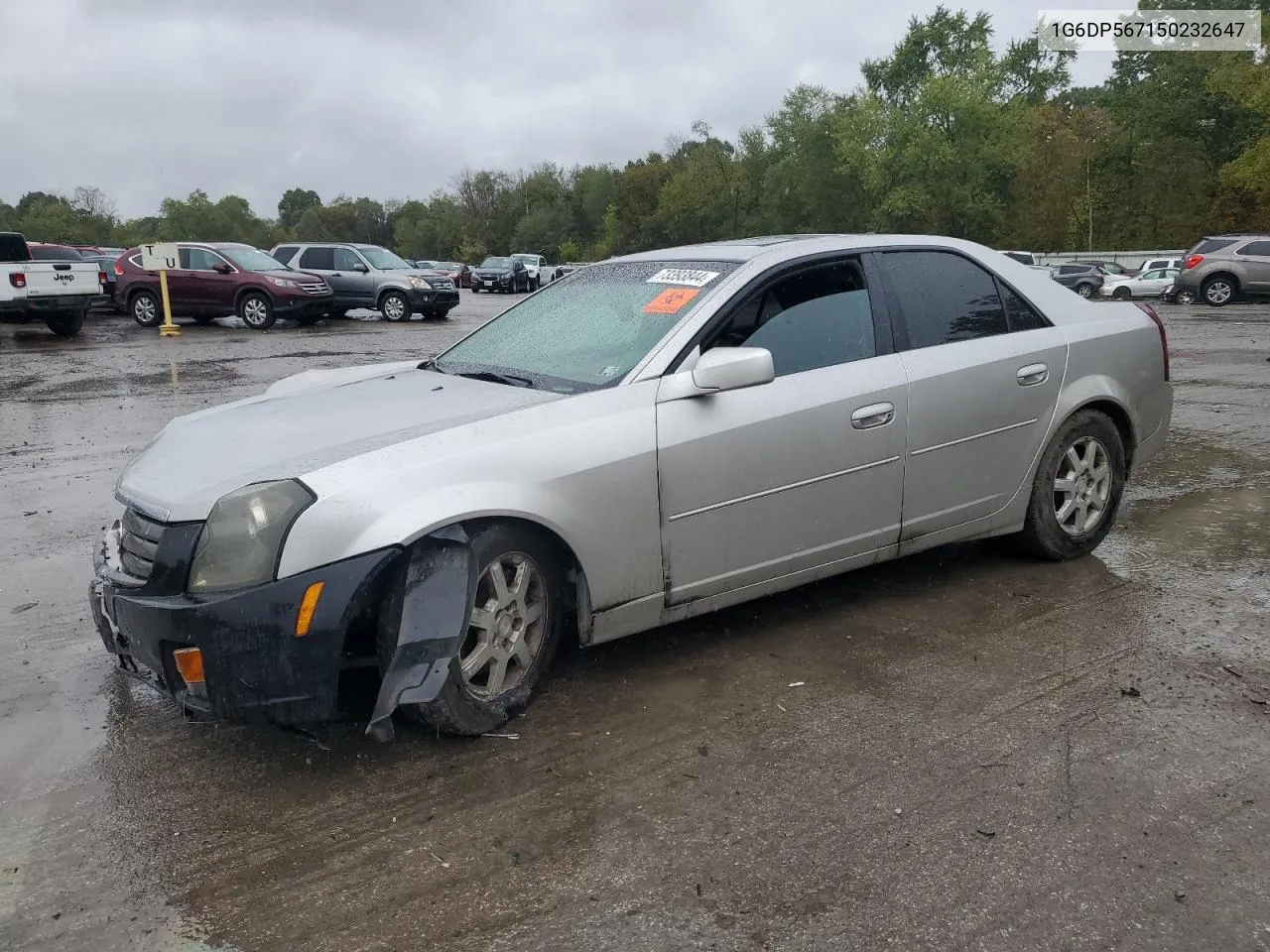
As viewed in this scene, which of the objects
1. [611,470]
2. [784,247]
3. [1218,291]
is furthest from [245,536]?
[1218,291]

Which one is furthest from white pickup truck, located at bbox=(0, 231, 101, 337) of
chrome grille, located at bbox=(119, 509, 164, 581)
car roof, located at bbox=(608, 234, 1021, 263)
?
chrome grille, located at bbox=(119, 509, 164, 581)

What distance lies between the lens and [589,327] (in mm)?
4227

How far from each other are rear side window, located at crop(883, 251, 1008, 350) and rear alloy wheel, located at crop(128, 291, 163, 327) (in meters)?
19.8

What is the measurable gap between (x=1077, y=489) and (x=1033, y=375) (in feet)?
2.26

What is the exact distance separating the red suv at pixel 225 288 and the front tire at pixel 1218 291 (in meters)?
21.3

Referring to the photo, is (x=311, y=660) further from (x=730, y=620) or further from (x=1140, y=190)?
(x=1140, y=190)

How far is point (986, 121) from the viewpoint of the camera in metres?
58.0

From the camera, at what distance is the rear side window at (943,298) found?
14.7 ft

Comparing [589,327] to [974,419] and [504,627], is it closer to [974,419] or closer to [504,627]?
[504,627]

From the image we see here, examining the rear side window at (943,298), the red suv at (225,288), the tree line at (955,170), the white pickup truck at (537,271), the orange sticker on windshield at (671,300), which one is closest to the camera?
the orange sticker on windshield at (671,300)

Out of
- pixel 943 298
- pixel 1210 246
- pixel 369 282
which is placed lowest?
pixel 943 298

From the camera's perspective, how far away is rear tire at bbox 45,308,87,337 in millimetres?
18812

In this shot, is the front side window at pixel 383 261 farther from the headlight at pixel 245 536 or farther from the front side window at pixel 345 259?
the headlight at pixel 245 536

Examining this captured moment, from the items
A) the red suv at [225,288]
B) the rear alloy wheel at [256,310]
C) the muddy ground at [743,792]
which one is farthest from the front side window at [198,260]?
the muddy ground at [743,792]
